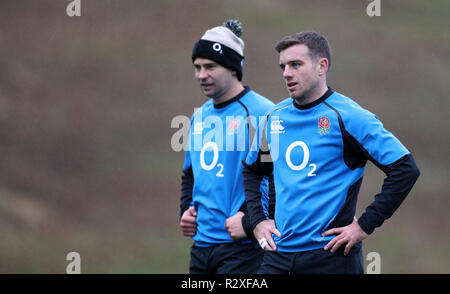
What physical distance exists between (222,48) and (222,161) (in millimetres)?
764

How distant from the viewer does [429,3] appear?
27.1 ft

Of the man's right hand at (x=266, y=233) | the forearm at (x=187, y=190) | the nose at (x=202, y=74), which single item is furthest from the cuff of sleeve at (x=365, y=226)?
the forearm at (x=187, y=190)

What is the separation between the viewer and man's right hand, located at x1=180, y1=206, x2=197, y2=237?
167 inches

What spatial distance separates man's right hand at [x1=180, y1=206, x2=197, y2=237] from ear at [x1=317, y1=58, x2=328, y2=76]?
1.36 m

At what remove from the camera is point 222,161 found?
4.07 meters

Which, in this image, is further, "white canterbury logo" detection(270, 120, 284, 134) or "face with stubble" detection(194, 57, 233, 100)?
"face with stubble" detection(194, 57, 233, 100)

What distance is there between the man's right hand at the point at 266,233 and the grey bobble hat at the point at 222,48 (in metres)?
1.14

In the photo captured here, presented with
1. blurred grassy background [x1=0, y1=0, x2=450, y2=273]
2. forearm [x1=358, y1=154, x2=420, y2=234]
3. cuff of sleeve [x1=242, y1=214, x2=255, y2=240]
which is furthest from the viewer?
blurred grassy background [x1=0, y1=0, x2=450, y2=273]

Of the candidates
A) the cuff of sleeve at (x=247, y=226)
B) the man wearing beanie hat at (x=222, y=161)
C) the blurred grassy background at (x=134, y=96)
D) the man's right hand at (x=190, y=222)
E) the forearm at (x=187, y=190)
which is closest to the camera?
the cuff of sleeve at (x=247, y=226)

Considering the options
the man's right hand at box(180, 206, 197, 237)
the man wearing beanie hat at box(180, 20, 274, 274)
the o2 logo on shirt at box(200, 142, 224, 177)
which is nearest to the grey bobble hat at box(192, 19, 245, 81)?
the man wearing beanie hat at box(180, 20, 274, 274)

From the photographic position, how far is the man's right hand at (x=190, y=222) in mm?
4246

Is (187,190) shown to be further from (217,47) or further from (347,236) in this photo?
(347,236)

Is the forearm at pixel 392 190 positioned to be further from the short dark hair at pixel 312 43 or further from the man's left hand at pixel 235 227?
the man's left hand at pixel 235 227

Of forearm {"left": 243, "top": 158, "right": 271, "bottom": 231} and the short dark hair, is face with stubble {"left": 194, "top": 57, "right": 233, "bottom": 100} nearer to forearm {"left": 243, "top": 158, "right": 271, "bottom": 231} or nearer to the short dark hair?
forearm {"left": 243, "top": 158, "right": 271, "bottom": 231}
